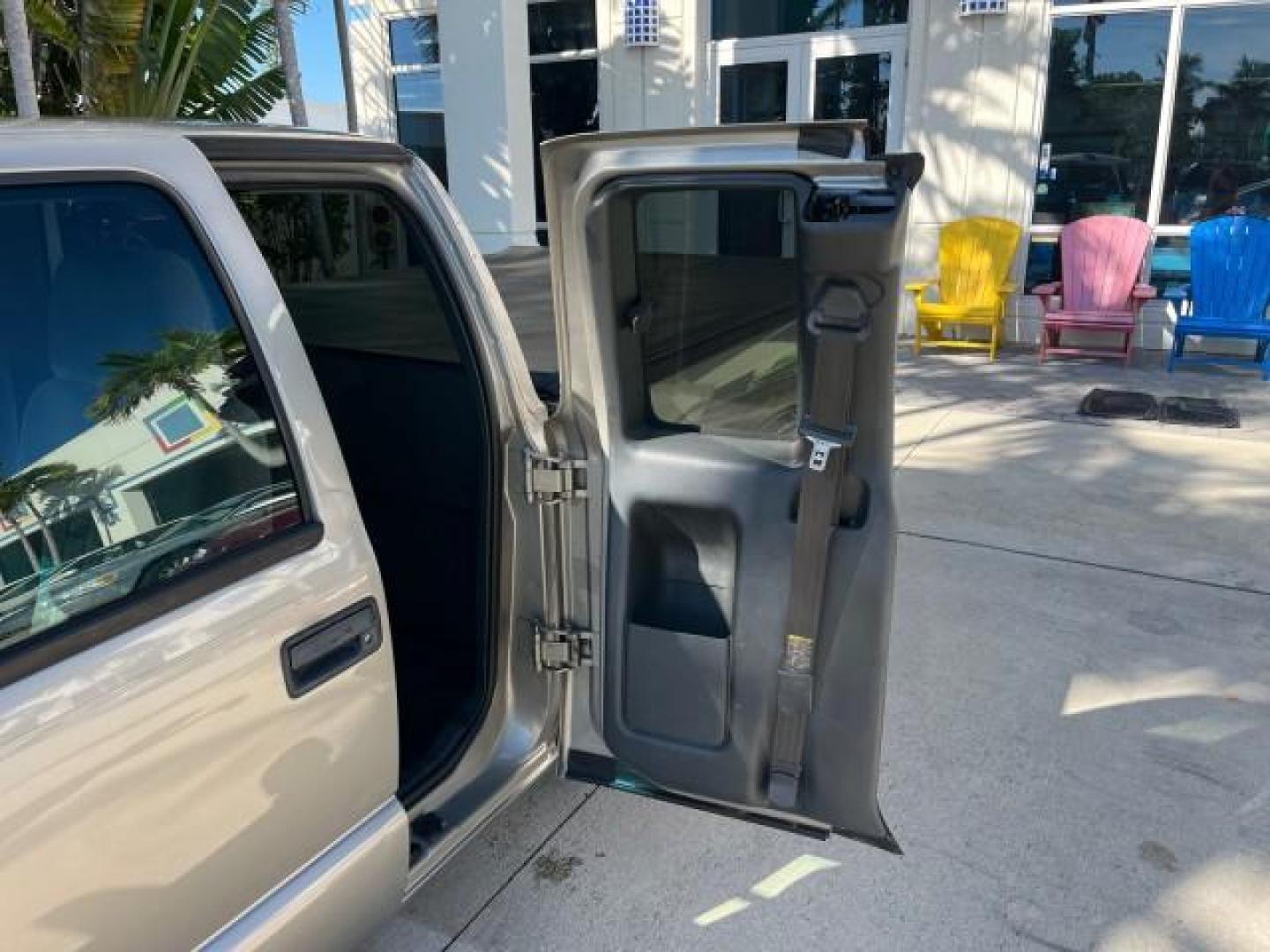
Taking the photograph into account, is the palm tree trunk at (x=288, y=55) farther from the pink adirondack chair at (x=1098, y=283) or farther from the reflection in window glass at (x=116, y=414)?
the pink adirondack chair at (x=1098, y=283)

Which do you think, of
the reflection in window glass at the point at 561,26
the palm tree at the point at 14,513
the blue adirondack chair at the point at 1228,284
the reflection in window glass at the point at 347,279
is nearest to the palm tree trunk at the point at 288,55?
the reflection in window glass at the point at 347,279

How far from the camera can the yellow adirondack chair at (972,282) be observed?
7.90 m

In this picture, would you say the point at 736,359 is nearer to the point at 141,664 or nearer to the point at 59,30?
the point at 141,664

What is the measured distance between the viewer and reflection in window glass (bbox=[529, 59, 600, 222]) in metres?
10.6

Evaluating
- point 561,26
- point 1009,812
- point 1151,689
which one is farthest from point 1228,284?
point 561,26

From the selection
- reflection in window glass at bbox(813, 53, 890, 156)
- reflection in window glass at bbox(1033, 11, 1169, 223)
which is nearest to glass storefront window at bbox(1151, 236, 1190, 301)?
reflection in window glass at bbox(1033, 11, 1169, 223)

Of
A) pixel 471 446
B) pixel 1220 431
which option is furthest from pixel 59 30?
pixel 1220 431

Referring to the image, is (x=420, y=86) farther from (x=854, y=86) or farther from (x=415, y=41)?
(x=854, y=86)

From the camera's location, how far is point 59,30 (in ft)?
17.5

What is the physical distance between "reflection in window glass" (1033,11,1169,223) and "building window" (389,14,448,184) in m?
6.60

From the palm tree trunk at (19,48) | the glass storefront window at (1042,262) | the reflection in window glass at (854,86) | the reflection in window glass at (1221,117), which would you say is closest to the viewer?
the palm tree trunk at (19,48)

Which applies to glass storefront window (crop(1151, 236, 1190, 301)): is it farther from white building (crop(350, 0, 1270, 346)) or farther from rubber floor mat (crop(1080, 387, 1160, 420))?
rubber floor mat (crop(1080, 387, 1160, 420))

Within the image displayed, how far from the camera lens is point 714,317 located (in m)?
2.12

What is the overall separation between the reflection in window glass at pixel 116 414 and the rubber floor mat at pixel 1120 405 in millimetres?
5895
